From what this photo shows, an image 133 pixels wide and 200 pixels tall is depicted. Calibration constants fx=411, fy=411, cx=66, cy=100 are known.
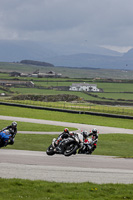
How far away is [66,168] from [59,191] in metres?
6.21

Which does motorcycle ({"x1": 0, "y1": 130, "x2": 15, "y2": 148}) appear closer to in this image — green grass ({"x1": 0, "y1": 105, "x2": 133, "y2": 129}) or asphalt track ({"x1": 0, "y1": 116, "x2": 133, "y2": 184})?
asphalt track ({"x1": 0, "y1": 116, "x2": 133, "y2": 184})

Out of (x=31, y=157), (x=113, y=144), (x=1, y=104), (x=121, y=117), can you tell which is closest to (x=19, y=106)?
(x=1, y=104)

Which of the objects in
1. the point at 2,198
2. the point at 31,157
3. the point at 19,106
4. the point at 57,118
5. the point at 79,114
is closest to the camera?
the point at 2,198

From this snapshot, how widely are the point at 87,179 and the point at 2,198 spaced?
21.5 feet

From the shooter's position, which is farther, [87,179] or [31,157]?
[31,157]

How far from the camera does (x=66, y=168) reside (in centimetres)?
2450

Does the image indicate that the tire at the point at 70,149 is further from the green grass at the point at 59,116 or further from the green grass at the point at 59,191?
the green grass at the point at 59,116

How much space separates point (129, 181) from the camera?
2225cm

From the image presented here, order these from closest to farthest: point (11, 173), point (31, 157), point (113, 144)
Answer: point (11, 173) < point (31, 157) < point (113, 144)

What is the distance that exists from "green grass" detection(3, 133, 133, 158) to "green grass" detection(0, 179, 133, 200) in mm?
14214

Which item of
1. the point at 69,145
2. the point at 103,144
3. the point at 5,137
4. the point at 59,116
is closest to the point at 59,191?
the point at 69,145

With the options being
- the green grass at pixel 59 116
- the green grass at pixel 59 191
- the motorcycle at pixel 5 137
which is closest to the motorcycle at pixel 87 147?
the motorcycle at pixel 5 137

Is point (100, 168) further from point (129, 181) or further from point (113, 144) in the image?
point (113, 144)

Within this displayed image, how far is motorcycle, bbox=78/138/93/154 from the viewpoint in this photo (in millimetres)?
31816
